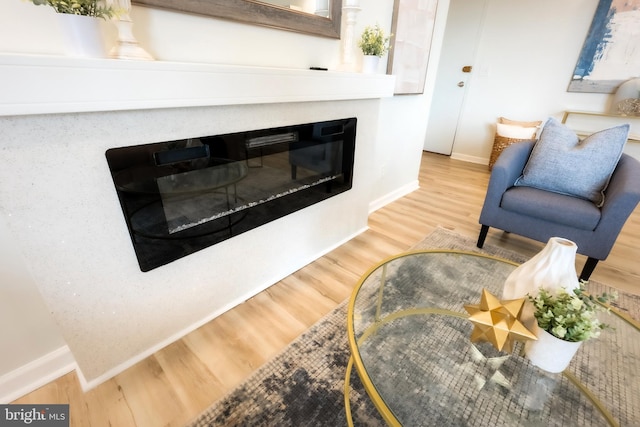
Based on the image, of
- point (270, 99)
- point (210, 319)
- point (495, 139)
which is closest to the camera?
point (270, 99)

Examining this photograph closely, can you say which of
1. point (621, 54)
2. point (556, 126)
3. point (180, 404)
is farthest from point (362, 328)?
point (621, 54)

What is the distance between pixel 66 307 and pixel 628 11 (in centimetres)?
470

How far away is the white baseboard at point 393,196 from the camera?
2.56m

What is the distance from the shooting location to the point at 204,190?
1205 mm

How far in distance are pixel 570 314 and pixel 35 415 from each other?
172cm

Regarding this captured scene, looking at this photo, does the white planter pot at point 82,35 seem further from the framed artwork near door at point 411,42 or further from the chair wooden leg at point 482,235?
the chair wooden leg at point 482,235

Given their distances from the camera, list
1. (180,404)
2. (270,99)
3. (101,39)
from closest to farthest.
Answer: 1. (101,39)
2. (180,404)
3. (270,99)

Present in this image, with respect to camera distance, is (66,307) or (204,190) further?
(204,190)

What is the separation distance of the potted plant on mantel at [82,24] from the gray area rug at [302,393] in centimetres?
121

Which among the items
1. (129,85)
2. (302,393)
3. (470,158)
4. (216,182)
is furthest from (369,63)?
(470,158)

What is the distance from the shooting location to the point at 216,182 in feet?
4.04

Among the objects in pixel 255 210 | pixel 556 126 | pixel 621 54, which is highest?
pixel 621 54

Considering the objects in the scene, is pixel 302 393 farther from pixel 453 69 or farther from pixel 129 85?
pixel 453 69

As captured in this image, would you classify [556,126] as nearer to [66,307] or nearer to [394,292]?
[394,292]
